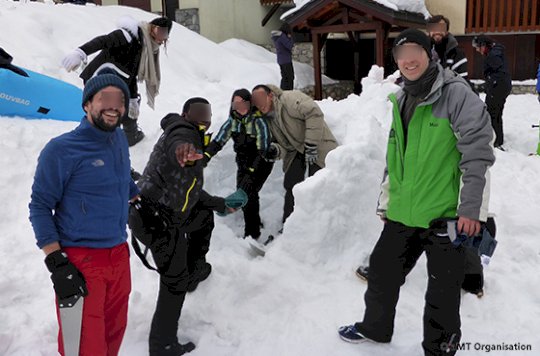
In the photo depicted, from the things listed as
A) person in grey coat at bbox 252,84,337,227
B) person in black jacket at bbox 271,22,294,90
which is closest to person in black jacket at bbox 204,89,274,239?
person in grey coat at bbox 252,84,337,227

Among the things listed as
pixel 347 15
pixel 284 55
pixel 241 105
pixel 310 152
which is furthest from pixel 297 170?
pixel 347 15

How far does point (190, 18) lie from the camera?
1644 centimetres

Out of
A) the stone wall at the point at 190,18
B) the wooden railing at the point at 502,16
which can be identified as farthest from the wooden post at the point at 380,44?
the stone wall at the point at 190,18

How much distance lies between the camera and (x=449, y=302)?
2.66 meters

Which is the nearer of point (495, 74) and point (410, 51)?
point (410, 51)

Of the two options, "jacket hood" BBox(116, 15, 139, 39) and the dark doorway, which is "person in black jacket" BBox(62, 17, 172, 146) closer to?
"jacket hood" BBox(116, 15, 139, 39)

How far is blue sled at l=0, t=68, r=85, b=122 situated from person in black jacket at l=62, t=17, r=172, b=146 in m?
0.89

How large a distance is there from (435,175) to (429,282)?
620mm

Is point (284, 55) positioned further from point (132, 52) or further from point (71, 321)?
point (71, 321)

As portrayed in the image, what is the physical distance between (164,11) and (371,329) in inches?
640

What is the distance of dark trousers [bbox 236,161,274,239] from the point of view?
5078 millimetres

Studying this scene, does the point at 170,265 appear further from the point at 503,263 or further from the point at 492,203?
the point at 492,203

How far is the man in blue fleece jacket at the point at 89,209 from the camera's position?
85.7 inches

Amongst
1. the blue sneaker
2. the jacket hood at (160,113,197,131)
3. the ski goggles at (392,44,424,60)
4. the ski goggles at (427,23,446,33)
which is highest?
the ski goggles at (427,23,446,33)
